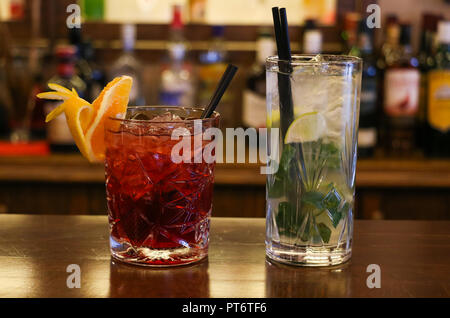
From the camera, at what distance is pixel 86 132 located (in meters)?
0.76

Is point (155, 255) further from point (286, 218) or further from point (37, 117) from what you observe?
point (37, 117)

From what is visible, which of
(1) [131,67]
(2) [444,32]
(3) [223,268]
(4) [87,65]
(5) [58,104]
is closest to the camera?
(3) [223,268]

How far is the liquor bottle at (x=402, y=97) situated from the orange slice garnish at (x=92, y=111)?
1405 millimetres

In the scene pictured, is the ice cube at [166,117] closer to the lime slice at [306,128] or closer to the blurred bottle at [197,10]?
the lime slice at [306,128]

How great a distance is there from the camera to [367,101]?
1.95 metres

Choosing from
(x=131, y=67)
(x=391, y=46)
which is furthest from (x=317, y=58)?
(x=131, y=67)

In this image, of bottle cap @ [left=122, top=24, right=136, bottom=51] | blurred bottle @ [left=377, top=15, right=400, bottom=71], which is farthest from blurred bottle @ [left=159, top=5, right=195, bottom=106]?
blurred bottle @ [left=377, top=15, right=400, bottom=71]

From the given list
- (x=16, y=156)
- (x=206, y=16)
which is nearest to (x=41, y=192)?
(x=16, y=156)

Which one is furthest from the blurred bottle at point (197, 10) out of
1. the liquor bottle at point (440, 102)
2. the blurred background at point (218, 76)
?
the liquor bottle at point (440, 102)

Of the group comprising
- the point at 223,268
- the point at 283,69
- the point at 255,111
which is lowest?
the point at 223,268

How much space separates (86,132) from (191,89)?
4.86ft

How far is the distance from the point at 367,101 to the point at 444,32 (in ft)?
0.97

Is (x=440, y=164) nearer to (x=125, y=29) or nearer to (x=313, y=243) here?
(x=125, y=29)

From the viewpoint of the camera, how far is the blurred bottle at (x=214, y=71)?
2211 millimetres
